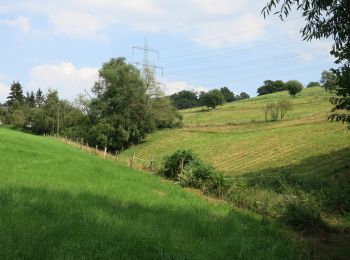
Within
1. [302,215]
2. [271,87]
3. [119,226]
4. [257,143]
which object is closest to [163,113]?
[257,143]

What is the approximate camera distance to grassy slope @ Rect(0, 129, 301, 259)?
8180 mm

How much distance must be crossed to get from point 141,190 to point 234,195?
3538 millimetres

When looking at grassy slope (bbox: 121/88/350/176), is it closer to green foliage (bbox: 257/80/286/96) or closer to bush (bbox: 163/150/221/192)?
bush (bbox: 163/150/221/192)

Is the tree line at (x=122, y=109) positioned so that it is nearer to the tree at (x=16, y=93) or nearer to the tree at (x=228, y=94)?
the tree at (x=16, y=93)

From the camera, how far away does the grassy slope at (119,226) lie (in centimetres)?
818

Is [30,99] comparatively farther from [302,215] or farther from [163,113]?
[302,215]

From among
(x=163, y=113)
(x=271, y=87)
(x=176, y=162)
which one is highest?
(x=271, y=87)

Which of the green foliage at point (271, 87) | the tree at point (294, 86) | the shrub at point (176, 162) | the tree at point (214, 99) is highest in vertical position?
the green foliage at point (271, 87)

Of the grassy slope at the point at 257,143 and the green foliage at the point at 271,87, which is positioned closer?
the grassy slope at the point at 257,143

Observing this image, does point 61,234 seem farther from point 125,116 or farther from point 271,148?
point 125,116

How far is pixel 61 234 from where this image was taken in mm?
8789

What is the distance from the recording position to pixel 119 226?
9961 millimetres

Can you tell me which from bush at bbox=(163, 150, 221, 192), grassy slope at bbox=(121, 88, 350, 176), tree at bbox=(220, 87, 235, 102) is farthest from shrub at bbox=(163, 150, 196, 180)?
tree at bbox=(220, 87, 235, 102)

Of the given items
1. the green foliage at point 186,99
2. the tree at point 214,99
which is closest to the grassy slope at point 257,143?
the tree at point 214,99
